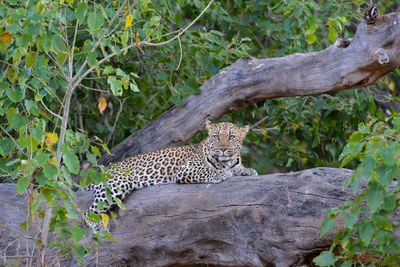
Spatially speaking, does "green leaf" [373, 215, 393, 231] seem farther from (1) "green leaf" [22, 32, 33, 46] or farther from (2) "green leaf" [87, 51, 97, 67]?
(1) "green leaf" [22, 32, 33, 46]

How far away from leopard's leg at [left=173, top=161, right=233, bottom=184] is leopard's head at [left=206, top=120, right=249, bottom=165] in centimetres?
26

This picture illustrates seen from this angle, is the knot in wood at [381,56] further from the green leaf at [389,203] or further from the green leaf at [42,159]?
the green leaf at [42,159]

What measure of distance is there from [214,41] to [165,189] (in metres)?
2.21

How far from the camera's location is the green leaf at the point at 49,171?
17.1ft

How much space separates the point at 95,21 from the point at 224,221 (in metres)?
2.46

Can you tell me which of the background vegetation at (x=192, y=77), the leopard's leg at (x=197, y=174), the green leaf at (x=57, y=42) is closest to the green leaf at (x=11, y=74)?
the background vegetation at (x=192, y=77)

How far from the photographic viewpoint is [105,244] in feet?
23.8

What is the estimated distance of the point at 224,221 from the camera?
21.8 ft

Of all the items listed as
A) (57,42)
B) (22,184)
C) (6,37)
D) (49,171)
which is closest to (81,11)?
(57,42)

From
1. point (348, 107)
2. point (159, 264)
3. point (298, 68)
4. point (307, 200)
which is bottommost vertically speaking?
point (159, 264)

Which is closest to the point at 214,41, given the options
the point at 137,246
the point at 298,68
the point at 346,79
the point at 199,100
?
the point at 199,100

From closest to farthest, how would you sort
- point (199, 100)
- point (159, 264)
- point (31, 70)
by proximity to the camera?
point (31, 70) < point (159, 264) < point (199, 100)

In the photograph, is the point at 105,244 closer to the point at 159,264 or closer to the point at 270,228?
the point at 159,264

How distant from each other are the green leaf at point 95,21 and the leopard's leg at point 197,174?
2466 millimetres
